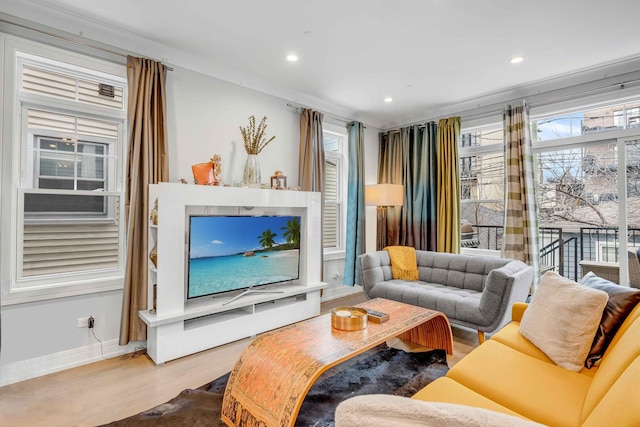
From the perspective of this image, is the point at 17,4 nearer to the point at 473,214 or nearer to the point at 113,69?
the point at 113,69

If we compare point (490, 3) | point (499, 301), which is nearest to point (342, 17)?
point (490, 3)

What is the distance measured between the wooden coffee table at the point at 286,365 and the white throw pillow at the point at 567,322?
75 cm

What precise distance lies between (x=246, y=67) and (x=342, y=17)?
125 cm

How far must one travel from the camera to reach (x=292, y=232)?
11.6 feet

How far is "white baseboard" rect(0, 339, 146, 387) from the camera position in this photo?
7.36ft

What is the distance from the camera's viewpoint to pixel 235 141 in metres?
3.41

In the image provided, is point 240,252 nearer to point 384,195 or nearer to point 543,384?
point 384,195

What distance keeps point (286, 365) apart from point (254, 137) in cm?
241

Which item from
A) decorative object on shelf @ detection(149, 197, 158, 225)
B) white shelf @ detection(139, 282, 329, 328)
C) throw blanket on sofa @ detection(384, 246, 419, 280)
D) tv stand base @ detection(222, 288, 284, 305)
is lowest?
white shelf @ detection(139, 282, 329, 328)

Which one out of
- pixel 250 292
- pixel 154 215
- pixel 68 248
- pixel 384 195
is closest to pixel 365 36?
pixel 384 195

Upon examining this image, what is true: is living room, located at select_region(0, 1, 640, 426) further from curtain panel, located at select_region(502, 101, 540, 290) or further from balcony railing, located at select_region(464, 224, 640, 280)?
balcony railing, located at select_region(464, 224, 640, 280)

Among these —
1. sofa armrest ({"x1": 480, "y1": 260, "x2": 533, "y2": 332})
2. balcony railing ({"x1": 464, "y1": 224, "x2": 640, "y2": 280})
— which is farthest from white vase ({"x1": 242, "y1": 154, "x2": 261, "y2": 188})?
balcony railing ({"x1": 464, "y1": 224, "x2": 640, "y2": 280})

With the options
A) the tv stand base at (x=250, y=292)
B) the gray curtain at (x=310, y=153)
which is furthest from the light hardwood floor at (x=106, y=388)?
the gray curtain at (x=310, y=153)

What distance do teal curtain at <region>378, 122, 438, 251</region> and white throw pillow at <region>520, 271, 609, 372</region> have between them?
7.98 ft
